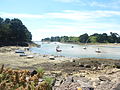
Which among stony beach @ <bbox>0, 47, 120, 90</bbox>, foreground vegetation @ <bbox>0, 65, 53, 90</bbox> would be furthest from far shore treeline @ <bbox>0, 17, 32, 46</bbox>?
foreground vegetation @ <bbox>0, 65, 53, 90</bbox>

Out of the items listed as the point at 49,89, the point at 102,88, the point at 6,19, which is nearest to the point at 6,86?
the point at 49,89

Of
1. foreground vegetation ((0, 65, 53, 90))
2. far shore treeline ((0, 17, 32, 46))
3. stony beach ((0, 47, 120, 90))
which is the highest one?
far shore treeline ((0, 17, 32, 46))

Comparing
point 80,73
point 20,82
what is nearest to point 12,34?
point 80,73

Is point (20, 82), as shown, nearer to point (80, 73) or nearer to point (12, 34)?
point (80, 73)

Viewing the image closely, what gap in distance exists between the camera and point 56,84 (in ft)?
56.4

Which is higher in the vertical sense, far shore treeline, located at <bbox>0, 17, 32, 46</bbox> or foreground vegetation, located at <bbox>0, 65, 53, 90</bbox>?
far shore treeline, located at <bbox>0, 17, 32, 46</bbox>

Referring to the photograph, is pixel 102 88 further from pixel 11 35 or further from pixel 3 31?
pixel 11 35

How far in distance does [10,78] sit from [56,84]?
244 inches

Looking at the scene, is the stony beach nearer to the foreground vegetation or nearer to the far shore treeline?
the foreground vegetation

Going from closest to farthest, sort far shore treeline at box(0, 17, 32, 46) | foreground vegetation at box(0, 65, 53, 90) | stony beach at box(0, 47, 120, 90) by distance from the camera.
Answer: foreground vegetation at box(0, 65, 53, 90), stony beach at box(0, 47, 120, 90), far shore treeline at box(0, 17, 32, 46)

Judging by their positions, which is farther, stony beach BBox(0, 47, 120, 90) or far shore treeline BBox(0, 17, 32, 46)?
far shore treeline BBox(0, 17, 32, 46)

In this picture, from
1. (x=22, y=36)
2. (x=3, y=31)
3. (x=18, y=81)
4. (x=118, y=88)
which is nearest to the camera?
(x=18, y=81)

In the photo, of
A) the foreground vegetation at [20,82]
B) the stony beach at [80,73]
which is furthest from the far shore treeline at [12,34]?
the foreground vegetation at [20,82]

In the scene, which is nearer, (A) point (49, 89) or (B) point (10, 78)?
(A) point (49, 89)
